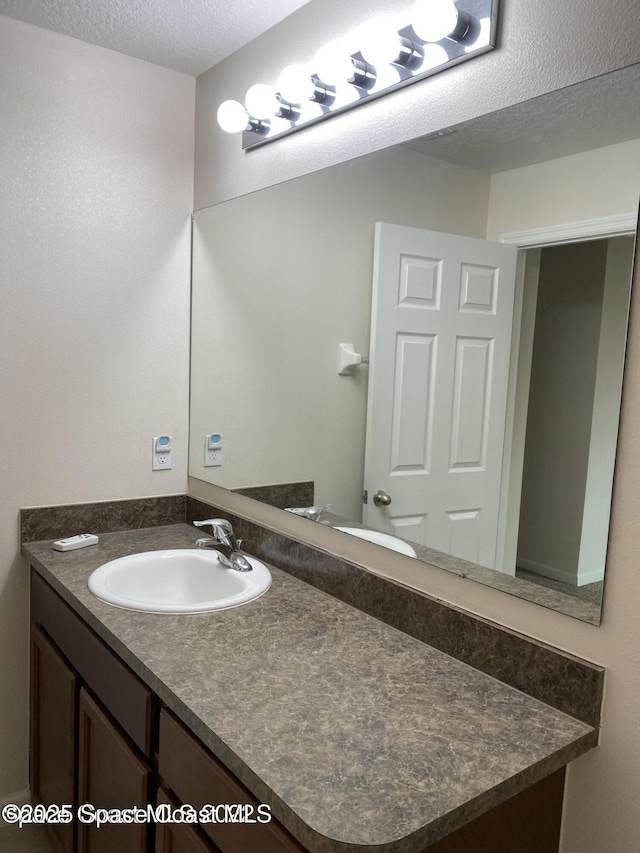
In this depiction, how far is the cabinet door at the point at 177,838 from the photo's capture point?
1065 millimetres

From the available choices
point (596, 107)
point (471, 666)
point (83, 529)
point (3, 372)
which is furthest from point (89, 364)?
point (596, 107)

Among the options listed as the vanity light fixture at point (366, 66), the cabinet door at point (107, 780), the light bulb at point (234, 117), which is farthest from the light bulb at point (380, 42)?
the cabinet door at point (107, 780)

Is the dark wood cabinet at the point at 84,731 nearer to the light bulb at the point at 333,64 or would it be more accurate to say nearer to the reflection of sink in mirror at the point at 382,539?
the reflection of sink in mirror at the point at 382,539

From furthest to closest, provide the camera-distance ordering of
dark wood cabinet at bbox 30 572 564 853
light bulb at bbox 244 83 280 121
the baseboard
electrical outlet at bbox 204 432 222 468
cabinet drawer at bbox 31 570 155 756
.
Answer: electrical outlet at bbox 204 432 222 468 < the baseboard < light bulb at bbox 244 83 280 121 < cabinet drawer at bbox 31 570 155 756 < dark wood cabinet at bbox 30 572 564 853

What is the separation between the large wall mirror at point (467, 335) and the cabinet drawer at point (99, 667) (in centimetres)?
60

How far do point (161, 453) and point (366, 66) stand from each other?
4.34 ft

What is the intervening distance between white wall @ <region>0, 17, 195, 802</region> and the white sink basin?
1.26 feet

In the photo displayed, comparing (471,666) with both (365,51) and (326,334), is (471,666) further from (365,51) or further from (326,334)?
(365,51)

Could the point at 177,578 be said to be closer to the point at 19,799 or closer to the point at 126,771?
the point at 126,771

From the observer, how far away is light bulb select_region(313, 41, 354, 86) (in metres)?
1.50

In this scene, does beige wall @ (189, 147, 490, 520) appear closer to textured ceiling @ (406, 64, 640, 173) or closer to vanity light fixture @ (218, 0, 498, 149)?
textured ceiling @ (406, 64, 640, 173)

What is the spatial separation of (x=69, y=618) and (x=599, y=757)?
3.96 ft

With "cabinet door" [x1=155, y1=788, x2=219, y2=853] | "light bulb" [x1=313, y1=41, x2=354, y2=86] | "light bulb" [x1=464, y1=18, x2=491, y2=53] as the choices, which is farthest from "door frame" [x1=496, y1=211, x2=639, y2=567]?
"cabinet door" [x1=155, y1=788, x2=219, y2=853]

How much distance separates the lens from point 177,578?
1.88 meters
